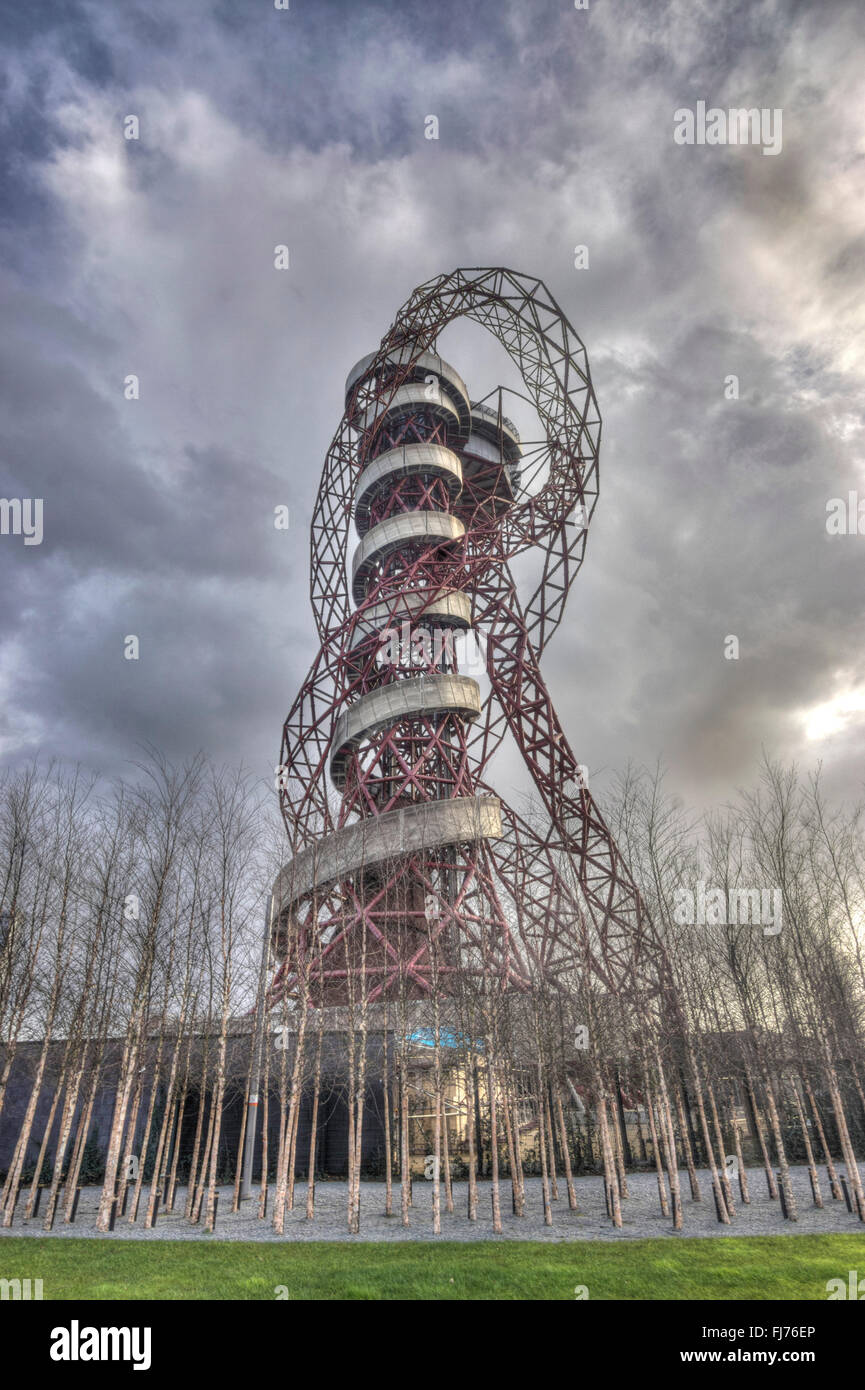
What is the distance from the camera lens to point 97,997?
22.1 m

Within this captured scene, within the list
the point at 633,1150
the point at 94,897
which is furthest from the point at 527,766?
the point at 94,897

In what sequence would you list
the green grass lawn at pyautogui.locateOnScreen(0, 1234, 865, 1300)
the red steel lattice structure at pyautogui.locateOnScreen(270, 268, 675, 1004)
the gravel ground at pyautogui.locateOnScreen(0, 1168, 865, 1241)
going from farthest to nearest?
the red steel lattice structure at pyautogui.locateOnScreen(270, 268, 675, 1004) < the gravel ground at pyautogui.locateOnScreen(0, 1168, 865, 1241) < the green grass lawn at pyautogui.locateOnScreen(0, 1234, 865, 1300)

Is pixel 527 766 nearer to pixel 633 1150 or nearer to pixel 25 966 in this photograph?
pixel 633 1150

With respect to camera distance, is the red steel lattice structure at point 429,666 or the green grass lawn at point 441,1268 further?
the red steel lattice structure at point 429,666

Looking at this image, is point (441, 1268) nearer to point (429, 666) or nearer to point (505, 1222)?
point (505, 1222)

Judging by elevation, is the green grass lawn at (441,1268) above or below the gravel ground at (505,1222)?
above

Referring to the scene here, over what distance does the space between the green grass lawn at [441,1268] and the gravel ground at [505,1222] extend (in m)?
1.47

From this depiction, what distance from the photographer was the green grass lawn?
11.1 m

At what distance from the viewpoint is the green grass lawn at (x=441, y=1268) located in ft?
36.6

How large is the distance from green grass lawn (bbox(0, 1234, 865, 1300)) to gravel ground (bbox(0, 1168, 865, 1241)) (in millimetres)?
1471

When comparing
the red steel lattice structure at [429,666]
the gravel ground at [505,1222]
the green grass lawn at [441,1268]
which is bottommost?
the gravel ground at [505,1222]

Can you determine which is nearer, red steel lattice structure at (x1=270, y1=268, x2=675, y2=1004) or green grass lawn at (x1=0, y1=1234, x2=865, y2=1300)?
green grass lawn at (x1=0, y1=1234, x2=865, y2=1300)

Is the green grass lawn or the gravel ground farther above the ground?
the green grass lawn

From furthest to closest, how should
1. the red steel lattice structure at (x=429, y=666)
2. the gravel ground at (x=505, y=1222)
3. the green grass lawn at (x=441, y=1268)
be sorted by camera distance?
1. the red steel lattice structure at (x=429, y=666)
2. the gravel ground at (x=505, y=1222)
3. the green grass lawn at (x=441, y=1268)
